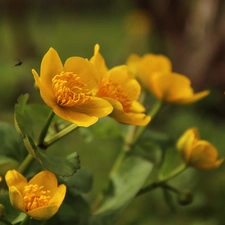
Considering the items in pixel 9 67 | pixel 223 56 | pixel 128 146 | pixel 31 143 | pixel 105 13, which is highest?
pixel 31 143

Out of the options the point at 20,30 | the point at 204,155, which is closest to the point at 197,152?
the point at 204,155

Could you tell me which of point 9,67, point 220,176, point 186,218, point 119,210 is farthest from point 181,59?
point 119,210

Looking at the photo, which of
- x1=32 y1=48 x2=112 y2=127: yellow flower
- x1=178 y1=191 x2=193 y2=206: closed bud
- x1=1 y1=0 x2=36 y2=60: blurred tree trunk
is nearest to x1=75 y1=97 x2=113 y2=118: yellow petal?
x1=32 y1=48 x2=112 y2=127: yellow flower

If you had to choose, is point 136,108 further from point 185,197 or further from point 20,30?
point 20,30

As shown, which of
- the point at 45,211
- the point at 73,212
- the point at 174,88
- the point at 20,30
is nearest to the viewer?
the point at 45,211

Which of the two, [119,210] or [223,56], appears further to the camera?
[223,56]

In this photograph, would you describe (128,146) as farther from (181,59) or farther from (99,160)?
(181,59)
